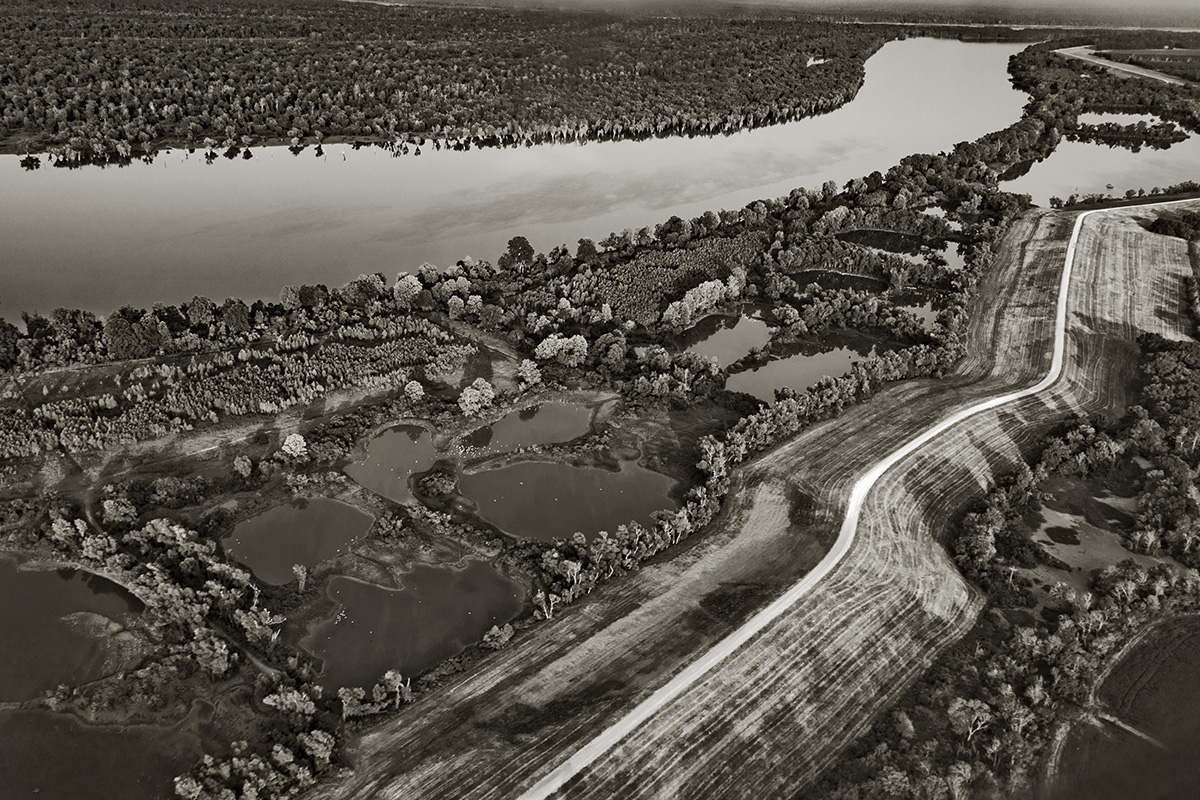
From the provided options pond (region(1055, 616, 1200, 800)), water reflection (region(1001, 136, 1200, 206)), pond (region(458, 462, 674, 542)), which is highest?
water reflection (region(1001, 136, 1200, 206))

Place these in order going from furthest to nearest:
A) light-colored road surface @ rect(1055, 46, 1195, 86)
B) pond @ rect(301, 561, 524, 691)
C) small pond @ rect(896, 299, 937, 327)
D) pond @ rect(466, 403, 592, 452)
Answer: light-colored road surface @ rect(1055, 46, 1195, 86)
small pond @ rect(896, 299, 937, 327)
pond @ rect(466, 403, 592, 452)
pond @ rect(301, 561, 524, 691)

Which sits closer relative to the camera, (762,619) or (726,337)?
(762,619)

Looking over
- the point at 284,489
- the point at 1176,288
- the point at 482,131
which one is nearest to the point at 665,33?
the point at 482,131

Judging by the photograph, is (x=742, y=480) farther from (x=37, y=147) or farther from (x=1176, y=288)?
(x=37, y=147)

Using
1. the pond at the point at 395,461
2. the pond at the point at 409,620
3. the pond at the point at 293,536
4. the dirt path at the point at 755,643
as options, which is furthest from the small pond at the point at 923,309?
the pond at the point at 293,536

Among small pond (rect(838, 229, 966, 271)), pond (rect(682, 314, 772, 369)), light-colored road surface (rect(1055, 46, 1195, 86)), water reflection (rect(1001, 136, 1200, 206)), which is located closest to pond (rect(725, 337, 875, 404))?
pond (rect(682, 314, 772, 369))

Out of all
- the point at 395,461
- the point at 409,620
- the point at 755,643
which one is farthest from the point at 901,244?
the point at 409,620

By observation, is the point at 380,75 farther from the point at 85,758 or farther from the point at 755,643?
the point at 755,643

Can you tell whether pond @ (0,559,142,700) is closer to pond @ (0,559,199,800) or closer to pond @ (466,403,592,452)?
pond @ (0,559,199,800)
